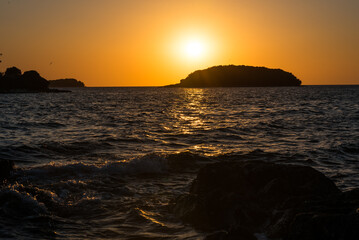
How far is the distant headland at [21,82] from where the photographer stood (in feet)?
506

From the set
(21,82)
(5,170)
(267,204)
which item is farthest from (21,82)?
(267,204)

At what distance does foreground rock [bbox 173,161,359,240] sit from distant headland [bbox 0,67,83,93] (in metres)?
164

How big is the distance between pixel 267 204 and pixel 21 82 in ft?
562

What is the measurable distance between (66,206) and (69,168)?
4.12 metres

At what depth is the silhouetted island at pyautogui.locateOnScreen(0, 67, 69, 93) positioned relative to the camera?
Answer: 154375 mm

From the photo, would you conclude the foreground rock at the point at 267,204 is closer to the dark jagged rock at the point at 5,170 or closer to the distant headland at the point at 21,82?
the dark jagged rock at the point at 5,170

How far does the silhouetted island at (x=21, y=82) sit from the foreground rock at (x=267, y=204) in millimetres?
163505

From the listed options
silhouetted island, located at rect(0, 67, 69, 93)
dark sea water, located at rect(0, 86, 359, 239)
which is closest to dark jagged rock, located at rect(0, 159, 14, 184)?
dark sea water, located at rect(0, 86, 359, 239)

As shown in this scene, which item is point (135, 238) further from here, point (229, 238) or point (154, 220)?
point (229, 238)

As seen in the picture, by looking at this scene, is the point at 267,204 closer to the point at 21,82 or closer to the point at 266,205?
the point at 266,205

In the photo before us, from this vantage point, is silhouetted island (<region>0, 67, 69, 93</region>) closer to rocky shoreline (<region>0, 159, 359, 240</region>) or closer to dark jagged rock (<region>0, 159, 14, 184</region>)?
dark jagged rock (<region>0, 159, 14, 184</region>)

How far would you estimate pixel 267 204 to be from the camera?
26.4ft

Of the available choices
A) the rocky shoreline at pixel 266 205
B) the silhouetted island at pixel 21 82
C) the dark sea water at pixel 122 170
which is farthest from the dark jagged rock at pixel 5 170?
the silhouetted island at pixel 21 82

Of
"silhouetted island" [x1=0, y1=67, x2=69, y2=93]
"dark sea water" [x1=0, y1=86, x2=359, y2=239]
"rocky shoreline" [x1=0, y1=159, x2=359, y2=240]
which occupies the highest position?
"silhouetted island" [x1=0, y1=67, x2=69, y2=93]
